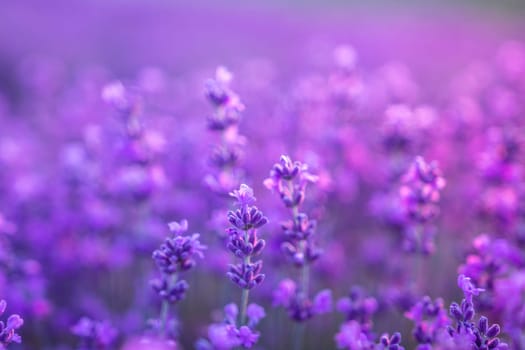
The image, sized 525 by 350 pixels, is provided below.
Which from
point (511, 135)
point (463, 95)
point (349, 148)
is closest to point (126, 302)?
point (349, 148)

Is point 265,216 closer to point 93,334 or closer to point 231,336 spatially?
point 231,336

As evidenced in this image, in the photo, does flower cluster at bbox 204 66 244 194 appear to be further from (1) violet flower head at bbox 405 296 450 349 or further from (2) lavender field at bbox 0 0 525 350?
(1) violet flower head at bbox 405 296 450 349

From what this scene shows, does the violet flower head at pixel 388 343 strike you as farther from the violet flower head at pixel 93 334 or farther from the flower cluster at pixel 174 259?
the violet flower head at pixel 93 334

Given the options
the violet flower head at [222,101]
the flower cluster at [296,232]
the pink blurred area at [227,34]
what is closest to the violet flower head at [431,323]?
the flower cluster at [296,232]

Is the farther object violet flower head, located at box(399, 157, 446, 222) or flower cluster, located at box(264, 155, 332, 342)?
violet flower head, located at box(399, 157, 446, 222)

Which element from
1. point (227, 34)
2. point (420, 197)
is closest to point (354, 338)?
point (420, 197)

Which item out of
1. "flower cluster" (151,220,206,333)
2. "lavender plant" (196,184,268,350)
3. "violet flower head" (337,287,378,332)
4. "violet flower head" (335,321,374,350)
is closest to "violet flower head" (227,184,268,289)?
"lavender plant" (196,184,268,350)
